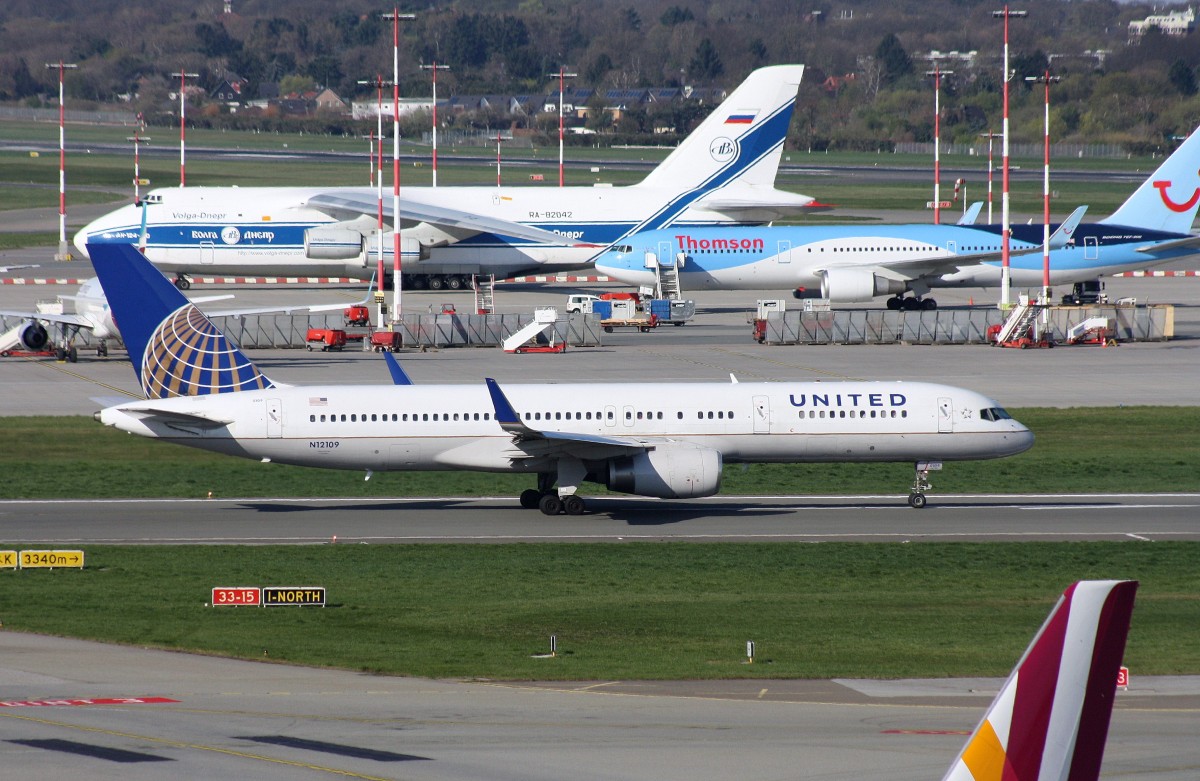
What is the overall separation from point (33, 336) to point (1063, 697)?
204 feet

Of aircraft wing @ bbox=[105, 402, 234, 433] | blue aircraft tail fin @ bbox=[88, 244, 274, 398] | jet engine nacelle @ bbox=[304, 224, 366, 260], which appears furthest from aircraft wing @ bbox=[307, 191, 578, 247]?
aircraft wing @ bbox=[105, 402, 234, 433]

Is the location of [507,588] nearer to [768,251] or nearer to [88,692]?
[88,692]

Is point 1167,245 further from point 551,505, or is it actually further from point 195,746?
point 195,746

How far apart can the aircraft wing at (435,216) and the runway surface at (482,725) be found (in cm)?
6237

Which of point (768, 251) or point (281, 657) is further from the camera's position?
point (768, 251)

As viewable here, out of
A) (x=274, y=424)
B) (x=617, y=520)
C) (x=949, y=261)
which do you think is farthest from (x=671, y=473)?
(x=949, y=261)

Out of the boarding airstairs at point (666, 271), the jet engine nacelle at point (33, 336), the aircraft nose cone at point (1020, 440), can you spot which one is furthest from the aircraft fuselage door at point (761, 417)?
the boarding airstairs at point (666, 271)

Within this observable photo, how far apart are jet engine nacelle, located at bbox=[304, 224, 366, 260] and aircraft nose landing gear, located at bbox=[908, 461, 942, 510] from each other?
52826mm

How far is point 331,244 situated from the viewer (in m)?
87.1

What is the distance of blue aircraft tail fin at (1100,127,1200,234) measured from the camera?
80.1m

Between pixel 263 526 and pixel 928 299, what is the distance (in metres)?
51.8

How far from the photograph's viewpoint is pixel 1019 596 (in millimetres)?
30766

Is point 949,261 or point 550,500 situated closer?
point 550,500

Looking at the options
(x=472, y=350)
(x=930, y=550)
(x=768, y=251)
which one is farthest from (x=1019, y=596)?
(x=768, y=251)
